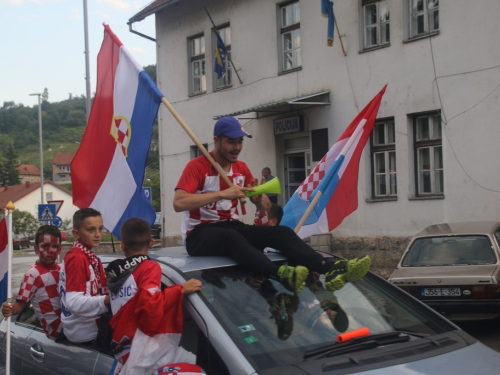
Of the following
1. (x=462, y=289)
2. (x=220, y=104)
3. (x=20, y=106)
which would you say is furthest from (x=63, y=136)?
(x=462, y=289)

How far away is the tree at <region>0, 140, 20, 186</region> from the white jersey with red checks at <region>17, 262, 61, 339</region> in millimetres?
122583

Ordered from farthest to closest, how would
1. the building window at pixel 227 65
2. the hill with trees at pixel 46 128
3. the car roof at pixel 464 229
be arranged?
1. the hill with trees at pixel 46 128
2. the building window at pixel 227 65
3. the car roof at pixel 464 229

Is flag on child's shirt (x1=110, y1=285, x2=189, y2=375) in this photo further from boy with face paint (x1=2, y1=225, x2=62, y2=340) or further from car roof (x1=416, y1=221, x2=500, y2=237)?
car roof (x1=416, y1=221, x2=500, y2=237)

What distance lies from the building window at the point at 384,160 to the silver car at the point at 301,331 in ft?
39.7

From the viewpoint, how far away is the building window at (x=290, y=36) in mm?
18344

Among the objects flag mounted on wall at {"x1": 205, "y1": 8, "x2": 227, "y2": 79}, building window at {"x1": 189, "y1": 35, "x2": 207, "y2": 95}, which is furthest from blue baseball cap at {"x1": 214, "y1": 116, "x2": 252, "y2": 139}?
building window at {"x1": 189, "y1": 35, "x2": 207, "y2": 95}

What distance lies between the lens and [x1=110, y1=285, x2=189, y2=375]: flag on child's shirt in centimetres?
335

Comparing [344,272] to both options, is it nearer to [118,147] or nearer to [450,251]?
[118,147]

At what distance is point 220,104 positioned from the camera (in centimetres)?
2069

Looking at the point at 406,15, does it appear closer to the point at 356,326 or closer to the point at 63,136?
the point at 356,326

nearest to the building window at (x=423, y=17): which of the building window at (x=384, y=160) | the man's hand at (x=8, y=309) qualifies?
the building window at (x=384, y=160)

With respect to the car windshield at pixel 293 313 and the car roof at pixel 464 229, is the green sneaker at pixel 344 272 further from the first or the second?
the car roof at pixel 464 229

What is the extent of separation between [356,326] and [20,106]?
172412 millimetres

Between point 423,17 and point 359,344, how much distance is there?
1312cm
